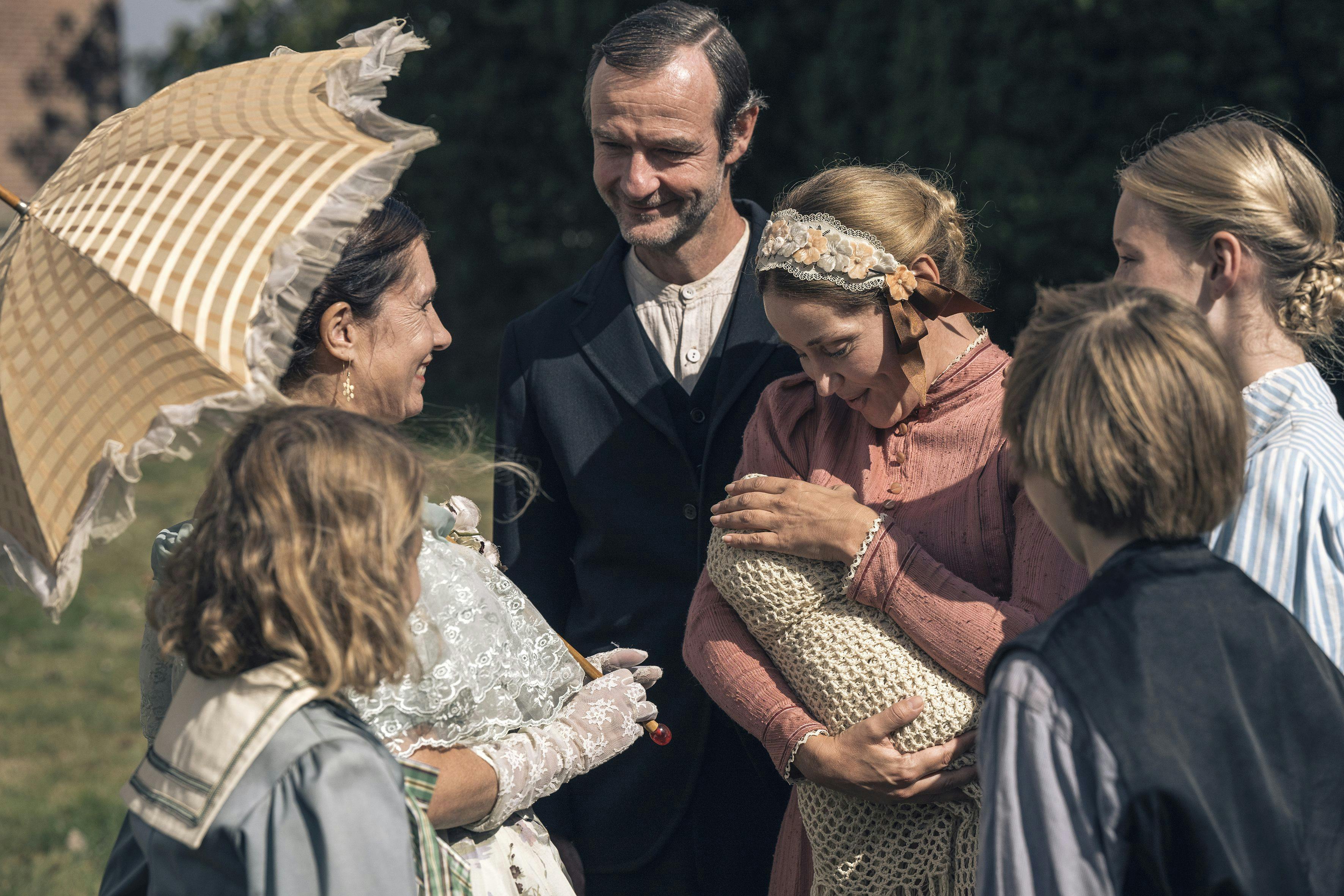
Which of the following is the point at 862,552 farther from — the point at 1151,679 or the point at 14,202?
the point at 14,202

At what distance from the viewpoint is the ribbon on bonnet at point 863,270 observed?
7.36ft

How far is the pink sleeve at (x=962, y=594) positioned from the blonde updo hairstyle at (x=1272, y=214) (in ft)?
1.81

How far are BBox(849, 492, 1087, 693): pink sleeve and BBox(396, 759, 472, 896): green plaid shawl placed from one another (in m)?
0.80

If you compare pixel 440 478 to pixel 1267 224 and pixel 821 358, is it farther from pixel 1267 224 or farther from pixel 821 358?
pixel 1267 224

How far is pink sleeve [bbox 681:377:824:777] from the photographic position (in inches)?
87.8

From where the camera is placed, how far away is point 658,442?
2.93m

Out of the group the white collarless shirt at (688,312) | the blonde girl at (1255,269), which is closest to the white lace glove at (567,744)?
the white collarless shirt at (688,312)

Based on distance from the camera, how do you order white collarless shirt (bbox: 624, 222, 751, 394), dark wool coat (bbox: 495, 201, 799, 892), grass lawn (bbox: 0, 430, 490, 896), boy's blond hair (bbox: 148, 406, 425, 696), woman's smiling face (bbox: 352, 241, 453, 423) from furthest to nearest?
grass lawn (bbox: 0, 430, 490, 896), white collarless shirt (bbox: 624, 222, 751, 394), dark wool coat (bbox: 495, 201, 799, 892), woman's smiling face (bbox: 352, 241, 453, 423), boy's blond hair (bbox: 148, 406, 425, 696)

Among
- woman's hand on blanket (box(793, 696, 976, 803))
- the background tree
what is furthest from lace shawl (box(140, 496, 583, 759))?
the background tree

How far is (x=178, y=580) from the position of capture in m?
1.67

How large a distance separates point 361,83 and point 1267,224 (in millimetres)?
1523

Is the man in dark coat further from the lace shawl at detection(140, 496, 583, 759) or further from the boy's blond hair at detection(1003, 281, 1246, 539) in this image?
the boy's blond hair at detection(1003, 281, 1246, 539)

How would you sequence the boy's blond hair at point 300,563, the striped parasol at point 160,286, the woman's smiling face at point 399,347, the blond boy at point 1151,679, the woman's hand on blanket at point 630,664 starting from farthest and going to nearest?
the woman's hand on blanket at point 630,664 → the woman's smiling face at point 399,347 → the striped parasol at point 160,286 → the boy's blond hair at point 300,563 → the blond boy at point 1151,679

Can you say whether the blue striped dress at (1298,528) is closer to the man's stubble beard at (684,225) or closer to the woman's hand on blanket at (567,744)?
the woman's hand on blanket at (567,744)
